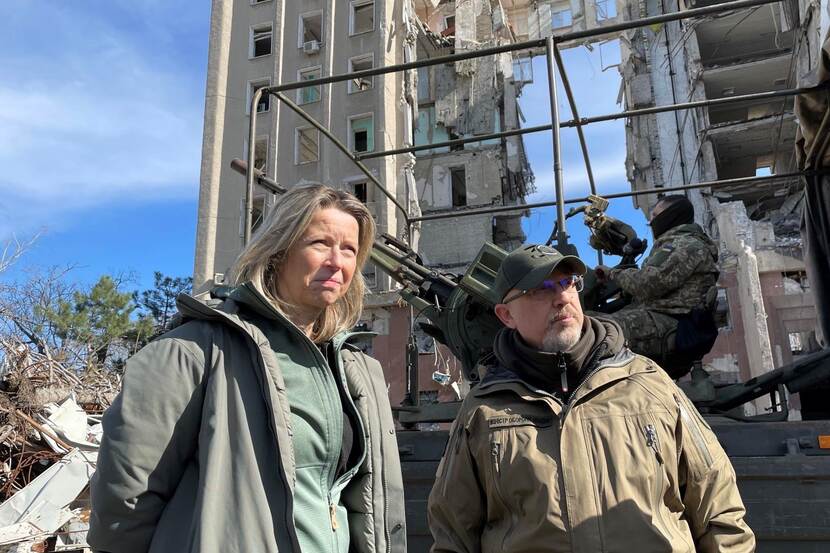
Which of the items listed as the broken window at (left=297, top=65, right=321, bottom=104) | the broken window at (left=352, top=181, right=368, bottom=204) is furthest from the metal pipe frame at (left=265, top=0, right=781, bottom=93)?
the broken window at (left=297, top=65, right=321, bottom=104)

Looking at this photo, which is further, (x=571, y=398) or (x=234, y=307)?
(x=571, y=398)

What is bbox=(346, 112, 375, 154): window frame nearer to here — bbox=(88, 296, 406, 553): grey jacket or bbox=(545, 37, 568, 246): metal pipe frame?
bbox=(545, 37, 568, 246): metal pipe frame

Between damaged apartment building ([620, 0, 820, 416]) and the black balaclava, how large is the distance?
28.1 feet

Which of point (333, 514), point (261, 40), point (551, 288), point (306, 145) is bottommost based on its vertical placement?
point (333, 514)

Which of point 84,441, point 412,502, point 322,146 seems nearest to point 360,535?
point 412,502

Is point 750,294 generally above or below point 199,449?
above

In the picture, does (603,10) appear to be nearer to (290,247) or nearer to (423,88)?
(423,88)

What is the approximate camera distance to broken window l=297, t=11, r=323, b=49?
23.6m

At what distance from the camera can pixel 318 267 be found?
1.94m

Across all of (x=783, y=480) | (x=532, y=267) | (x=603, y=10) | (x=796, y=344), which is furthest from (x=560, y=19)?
(x=532, y=267)

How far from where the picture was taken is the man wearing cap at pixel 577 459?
1792mm

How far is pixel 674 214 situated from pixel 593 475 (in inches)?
137

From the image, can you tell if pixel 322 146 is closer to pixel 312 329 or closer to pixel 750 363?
pixel 750 363

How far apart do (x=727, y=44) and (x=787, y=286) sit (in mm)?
12069
